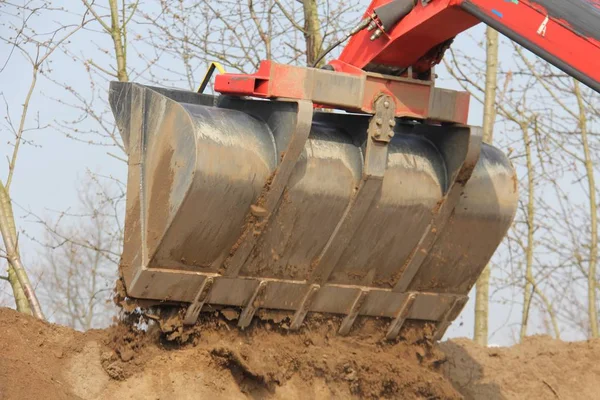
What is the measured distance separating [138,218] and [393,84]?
61.0 inches

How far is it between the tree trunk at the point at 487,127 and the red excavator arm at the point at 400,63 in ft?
14.9

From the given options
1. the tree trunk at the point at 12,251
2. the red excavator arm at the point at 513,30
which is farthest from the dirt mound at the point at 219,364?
the red excavator arm at the point at 513,30

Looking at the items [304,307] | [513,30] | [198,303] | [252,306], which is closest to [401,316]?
[304,307]

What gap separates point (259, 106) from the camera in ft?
17.1

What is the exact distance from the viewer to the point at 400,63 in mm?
5340

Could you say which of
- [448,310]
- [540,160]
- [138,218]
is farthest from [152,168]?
[540,160]

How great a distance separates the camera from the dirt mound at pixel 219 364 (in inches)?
200

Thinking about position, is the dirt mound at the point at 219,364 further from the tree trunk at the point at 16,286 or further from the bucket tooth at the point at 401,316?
the tree trunk at the point at 16,286

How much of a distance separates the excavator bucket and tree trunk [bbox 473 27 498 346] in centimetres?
414

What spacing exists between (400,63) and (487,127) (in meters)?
4.74

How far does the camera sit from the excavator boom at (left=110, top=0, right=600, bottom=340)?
4871 mm

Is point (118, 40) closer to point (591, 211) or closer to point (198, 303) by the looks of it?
point (198, 303)

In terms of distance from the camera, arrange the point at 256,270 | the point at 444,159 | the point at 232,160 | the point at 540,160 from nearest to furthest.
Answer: the point at 232,160 < the point at 256,270 < the point at 444,159 < the point at 540,160

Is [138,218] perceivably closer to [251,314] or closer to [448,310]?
[251,314]
